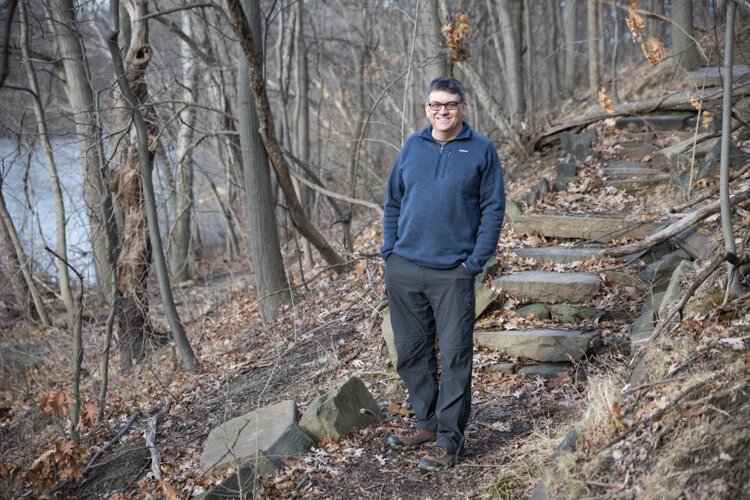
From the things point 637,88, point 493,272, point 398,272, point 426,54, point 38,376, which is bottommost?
point 38,376

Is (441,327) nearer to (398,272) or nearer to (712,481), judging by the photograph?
(398,272)

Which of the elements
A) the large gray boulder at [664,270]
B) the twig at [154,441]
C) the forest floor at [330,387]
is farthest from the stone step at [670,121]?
the twig at [154,441]

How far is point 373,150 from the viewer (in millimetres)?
21844

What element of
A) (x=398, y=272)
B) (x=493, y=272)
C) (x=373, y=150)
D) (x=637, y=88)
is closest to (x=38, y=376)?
(x=493, y=272)

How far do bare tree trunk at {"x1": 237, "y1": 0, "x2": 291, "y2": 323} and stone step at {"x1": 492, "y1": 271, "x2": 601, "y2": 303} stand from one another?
10.9ft

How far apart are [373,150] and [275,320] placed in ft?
43.2

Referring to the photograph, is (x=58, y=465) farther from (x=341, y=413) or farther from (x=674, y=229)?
(x=674, y=229)

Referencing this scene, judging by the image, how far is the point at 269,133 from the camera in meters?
9.18

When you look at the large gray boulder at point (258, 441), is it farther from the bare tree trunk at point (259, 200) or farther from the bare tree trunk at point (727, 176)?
the bare tree trunk at point (259, 200)

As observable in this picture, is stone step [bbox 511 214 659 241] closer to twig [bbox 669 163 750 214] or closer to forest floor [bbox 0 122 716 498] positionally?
forest floor [bbox 0 122 716 498]

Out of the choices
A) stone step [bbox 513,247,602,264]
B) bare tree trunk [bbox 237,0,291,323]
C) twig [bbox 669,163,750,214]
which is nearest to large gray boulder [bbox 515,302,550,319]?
stone step [bbox 513,247,602,264]

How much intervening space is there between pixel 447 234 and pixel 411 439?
1.55 m

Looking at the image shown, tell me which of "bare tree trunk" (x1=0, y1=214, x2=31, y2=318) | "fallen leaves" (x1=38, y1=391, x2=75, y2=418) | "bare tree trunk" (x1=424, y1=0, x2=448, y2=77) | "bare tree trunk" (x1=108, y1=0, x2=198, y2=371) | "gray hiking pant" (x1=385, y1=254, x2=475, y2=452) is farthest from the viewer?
"bare tree trunk" (x1=0, y1=214, x2=31, y2=318)

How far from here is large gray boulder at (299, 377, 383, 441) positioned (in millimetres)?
5305
